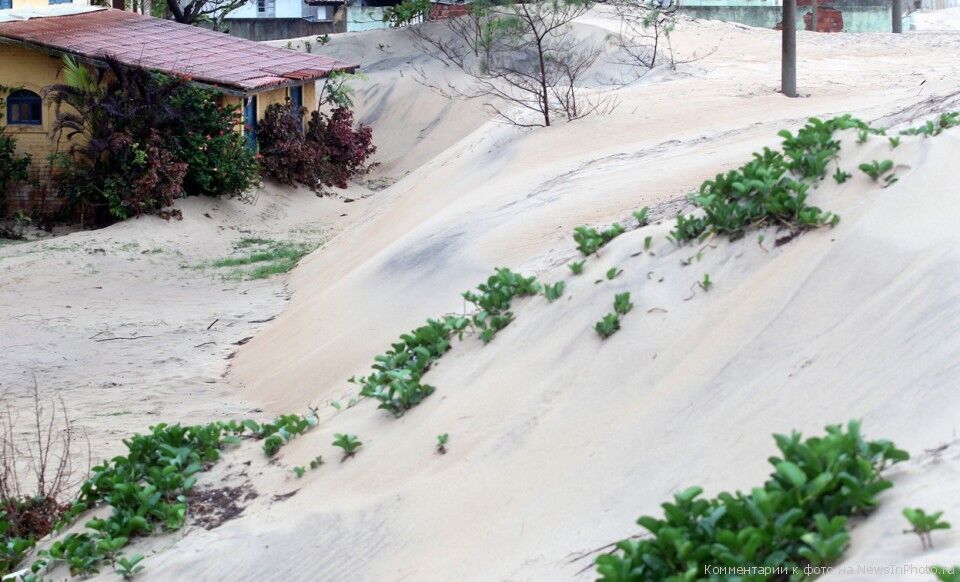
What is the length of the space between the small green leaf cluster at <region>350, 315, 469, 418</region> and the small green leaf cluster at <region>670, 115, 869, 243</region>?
138 cm

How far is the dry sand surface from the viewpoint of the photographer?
13.0 ft

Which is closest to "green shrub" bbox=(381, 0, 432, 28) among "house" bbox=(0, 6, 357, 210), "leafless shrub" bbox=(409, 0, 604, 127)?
"leafless shrub" bbox=(409, 0, 604, 127)

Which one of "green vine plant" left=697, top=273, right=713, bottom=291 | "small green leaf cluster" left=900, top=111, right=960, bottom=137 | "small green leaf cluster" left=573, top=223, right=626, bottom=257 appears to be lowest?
"green vine plant" left=697, top=273, right=713, bottom=291

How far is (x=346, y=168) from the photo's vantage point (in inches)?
872

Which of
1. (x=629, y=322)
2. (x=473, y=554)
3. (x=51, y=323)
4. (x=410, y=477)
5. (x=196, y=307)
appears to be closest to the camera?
(x=473, y=554)

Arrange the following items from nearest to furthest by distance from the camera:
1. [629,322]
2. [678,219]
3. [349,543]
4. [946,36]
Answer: [349,543] < [629,322] < [678,219] < [946,36]

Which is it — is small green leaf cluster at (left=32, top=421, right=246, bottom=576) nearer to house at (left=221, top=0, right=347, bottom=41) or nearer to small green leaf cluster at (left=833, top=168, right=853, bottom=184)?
small green leaf cluster at (left=833, top=168, right=853, bottom=184)

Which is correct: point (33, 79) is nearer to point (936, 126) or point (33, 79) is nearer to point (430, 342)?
point (430, 342)

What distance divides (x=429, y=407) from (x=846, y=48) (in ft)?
66.2

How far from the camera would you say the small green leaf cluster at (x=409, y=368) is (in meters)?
5.67

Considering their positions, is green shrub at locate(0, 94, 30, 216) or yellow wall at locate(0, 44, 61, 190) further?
yellow wall at locate(0, 44, 61, 190)

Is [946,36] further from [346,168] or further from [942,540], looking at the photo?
[942,540]

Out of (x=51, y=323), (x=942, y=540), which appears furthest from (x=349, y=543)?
(x=51, y=323)

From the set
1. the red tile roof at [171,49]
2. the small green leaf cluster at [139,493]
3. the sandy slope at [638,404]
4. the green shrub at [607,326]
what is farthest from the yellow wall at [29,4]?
the green shrub at [607,326]
